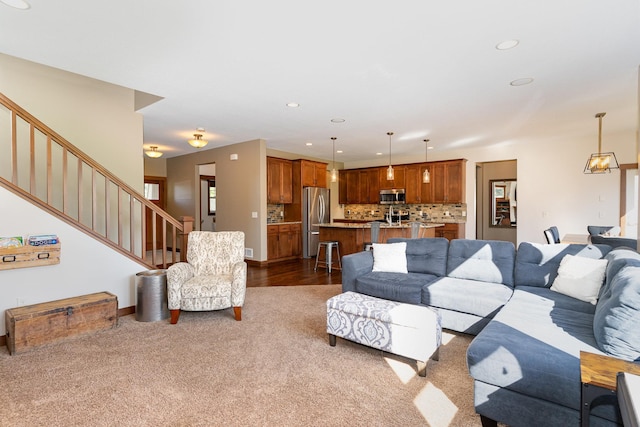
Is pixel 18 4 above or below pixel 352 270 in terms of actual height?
above

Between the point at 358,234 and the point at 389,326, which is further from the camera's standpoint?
the point at 358,234

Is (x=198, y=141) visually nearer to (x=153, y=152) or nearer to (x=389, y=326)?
(x=153, y=152)

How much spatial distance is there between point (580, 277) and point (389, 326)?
1.70 metres

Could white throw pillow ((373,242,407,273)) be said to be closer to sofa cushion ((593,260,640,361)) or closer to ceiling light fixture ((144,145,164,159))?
sofa cushion ((593,260,640,361))

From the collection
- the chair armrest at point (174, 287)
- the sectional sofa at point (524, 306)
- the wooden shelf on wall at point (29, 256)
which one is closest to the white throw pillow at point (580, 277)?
the sectional sofa at point (524, 306)

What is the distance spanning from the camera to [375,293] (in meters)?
3.42

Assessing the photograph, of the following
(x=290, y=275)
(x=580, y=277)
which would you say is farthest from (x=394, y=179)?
(x=580, y=277)

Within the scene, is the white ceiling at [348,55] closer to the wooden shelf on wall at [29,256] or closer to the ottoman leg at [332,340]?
the wooden shelf on wall at [29,256]

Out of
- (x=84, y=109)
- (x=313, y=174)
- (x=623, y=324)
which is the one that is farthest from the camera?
(x=313, y=174)

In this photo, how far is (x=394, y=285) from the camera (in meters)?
3.34

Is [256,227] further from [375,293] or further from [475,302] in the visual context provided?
[475,302]

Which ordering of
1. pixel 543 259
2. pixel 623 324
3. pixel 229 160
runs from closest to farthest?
pixel 623 324 < pixel 543 259 < pixel 229 160

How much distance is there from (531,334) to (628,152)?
6.12 meters

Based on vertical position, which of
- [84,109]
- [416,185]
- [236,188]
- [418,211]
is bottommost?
[418,211]
